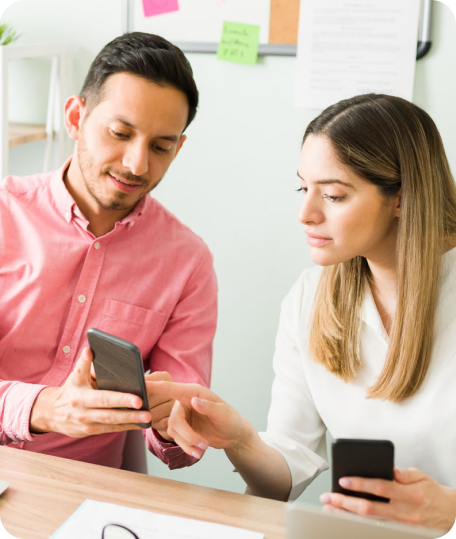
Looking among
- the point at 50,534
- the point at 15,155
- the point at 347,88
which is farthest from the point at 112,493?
the point at 15,155

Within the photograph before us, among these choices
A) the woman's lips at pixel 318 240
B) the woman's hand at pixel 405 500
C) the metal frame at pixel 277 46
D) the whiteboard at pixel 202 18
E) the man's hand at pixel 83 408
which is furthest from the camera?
the whiteboard at pixel 202 18

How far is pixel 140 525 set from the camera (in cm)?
90

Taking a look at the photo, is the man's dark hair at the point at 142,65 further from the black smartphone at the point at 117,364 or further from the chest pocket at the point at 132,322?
the black smartphone at the point at 117,364

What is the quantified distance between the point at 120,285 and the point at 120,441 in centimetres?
36

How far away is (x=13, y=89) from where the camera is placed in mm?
2146

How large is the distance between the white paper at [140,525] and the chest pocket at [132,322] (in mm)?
485

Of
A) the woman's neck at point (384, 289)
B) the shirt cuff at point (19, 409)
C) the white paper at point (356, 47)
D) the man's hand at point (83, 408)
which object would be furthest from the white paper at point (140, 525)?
the white paper at point (356, 47)

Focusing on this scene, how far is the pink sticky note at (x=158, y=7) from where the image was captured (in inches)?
77.3

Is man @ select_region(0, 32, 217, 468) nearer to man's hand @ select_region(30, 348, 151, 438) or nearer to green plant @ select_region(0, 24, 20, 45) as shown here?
man's hand @ select_region(30, 348, 151, 438)

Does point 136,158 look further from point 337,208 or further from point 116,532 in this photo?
point 116,532

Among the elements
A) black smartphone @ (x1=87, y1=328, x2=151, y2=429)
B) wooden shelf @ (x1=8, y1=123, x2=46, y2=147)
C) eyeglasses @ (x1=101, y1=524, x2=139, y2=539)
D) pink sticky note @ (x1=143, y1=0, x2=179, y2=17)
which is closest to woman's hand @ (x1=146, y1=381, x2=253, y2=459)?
black smartphone @ (x1=87, y1=328, x2=151, y2=429)

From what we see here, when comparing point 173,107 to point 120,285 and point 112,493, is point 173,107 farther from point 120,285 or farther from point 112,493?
point 112,493

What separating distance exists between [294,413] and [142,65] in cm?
80

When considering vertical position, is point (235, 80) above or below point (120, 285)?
above
